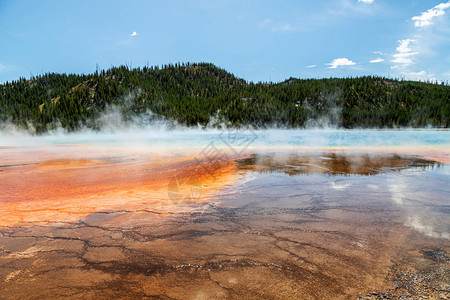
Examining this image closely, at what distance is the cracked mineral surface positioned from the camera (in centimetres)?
328

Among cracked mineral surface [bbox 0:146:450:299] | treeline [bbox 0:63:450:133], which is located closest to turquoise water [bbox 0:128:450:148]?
treeline [bbox 0:63:450:133]

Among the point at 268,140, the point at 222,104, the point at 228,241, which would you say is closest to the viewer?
the point at 228,241

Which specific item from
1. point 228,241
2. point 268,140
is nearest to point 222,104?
point 268,140

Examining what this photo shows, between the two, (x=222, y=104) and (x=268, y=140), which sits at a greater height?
(x=222, y=104)

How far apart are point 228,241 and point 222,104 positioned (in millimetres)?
126028

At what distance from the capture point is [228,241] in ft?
15.0

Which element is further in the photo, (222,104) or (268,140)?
(222,104)

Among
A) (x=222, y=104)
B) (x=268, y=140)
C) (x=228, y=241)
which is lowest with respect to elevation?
(x=228, y=241)

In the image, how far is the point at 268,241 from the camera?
179 inches

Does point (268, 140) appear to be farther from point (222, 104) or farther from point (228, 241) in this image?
point (222, 104)

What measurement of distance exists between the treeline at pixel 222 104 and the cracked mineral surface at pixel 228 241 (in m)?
100

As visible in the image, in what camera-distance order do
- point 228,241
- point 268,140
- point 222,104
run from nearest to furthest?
point 228,241
point 268,140
point 222,104

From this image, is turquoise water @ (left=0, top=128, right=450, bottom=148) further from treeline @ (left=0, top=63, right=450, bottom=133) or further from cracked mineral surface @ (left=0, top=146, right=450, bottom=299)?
cracked mineral surface @ (left=0, top=146, right=450, bottom=299)

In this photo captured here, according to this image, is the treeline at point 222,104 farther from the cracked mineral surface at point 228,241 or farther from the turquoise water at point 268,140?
the cracked mineral surface at point 228,241
